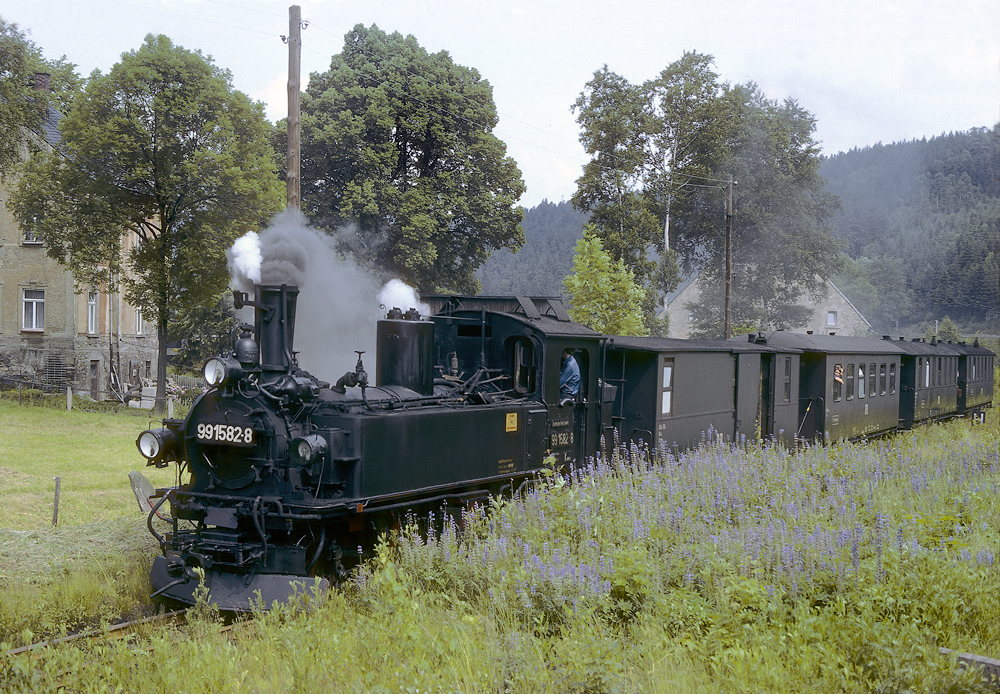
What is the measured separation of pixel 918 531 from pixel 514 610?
3.27 meters

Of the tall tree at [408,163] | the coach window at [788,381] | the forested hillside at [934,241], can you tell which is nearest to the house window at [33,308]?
the tall tree at [408,163]

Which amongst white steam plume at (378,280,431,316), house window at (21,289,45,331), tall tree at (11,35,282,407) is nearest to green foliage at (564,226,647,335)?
tall tree at (11,35,282,407)

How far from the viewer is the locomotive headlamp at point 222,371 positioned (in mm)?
6906

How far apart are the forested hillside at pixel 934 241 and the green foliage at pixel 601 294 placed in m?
56.1

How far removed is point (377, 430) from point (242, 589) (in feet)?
5.62

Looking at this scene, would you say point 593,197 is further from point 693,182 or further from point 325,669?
point 325,669

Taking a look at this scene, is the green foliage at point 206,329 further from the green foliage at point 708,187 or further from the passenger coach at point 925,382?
the passenger coach at point 925,382

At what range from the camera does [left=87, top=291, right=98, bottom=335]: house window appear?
2902cm

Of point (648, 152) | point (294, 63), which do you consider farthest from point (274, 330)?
point (648, 152)

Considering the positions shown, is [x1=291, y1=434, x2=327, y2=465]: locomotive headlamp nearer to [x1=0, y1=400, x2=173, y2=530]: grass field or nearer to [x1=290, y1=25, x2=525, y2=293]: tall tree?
[x1=0, y1=400, x2=173, y2=530]: grass field

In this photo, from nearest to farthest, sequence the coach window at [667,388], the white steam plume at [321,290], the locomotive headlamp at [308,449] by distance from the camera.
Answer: the locomotive headlamp at [308,449]
the white steam plume at [321,290]
the coach window at [667,388]

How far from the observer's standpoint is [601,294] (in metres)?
26.2

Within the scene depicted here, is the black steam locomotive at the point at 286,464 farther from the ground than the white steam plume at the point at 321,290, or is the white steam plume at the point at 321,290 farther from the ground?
the white steam plume at the point at 321,290

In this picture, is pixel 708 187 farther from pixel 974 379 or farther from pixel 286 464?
pixel 286 464
